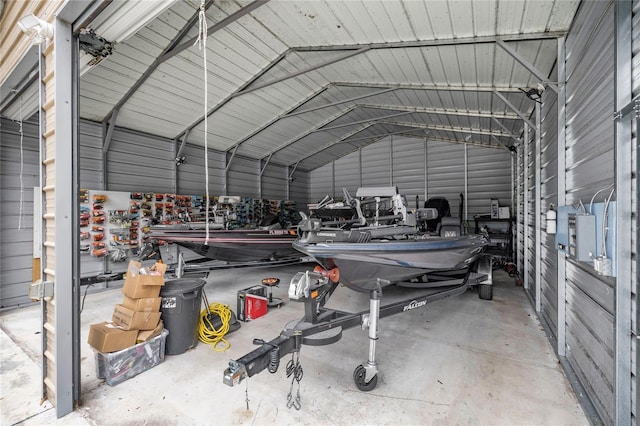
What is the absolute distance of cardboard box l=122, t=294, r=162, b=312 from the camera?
250 centimetres

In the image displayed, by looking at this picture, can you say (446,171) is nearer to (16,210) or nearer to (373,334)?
(373,334)

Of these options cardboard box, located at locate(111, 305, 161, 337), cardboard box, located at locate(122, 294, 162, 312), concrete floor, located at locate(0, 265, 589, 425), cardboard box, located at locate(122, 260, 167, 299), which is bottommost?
concrete floor, located at locate(0, 265, 589, 425)

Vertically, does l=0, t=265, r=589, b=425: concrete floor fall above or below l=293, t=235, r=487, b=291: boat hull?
below

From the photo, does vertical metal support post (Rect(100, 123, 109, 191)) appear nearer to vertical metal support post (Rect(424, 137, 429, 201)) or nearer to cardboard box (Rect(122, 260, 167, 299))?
cardboard box (Rect(122, 260, 167, 299))

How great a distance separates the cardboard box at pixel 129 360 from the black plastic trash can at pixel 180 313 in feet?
0.40

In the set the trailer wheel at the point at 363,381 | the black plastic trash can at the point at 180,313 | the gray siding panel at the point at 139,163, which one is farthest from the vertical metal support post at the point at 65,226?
the gray siding panel at the point at 139,163

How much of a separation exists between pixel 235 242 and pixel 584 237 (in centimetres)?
463

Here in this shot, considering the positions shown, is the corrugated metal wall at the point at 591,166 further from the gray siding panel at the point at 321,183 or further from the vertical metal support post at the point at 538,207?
the gray siding panel at the point at 321,183

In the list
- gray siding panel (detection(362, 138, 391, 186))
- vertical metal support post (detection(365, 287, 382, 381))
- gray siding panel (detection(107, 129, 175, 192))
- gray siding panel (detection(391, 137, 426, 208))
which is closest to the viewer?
vertical metal support post (detection(365, 287, 382, 381))

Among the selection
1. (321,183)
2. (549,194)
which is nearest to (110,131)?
(549,194)

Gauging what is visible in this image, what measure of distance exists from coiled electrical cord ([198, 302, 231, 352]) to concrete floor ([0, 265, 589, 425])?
0.32ft

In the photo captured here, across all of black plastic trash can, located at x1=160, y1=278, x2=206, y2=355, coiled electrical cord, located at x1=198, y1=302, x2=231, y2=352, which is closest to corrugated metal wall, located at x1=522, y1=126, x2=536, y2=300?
coiled electrical cord, located at x1=198, y1=302, x2=231, y2=352

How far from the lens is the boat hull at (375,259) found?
2361mm

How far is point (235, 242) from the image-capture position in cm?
507
